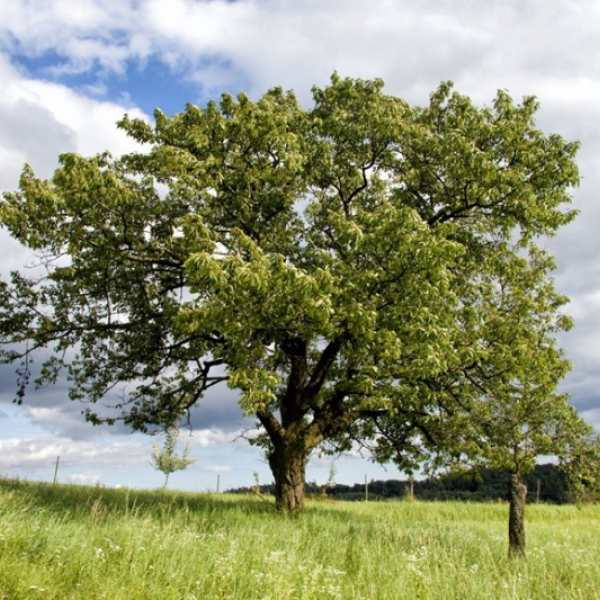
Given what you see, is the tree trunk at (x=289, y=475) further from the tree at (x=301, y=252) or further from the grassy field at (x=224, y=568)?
the grassy field at (x=224, y=568)

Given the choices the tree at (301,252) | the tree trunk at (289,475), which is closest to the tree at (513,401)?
the tree at (301,252)

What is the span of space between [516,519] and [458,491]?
130 ft

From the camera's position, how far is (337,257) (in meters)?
16.3

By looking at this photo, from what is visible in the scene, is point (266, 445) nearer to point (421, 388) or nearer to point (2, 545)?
point (421, 388)

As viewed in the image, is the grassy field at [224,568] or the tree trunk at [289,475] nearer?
the grassy field at [224,568]

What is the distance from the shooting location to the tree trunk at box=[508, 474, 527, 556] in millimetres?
13867

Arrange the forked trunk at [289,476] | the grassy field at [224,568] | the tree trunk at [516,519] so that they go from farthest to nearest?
1. the forked trunk at [289,476]
2. the tree trunk at [516,519]
3. the grassy field at [224,568]

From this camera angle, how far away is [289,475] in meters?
18.5

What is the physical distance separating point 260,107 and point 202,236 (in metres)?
5.49

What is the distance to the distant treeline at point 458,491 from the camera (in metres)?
20.2

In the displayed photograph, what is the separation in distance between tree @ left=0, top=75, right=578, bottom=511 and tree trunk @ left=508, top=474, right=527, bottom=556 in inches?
141

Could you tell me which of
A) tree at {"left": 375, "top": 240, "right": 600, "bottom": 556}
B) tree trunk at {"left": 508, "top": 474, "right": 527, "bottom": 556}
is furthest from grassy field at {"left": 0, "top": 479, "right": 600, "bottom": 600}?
tree at {"left": 375, "top": 240, "right": 600, "bottom": 556}

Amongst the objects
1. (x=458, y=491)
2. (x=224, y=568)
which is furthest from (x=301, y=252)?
(x=458, y=491)

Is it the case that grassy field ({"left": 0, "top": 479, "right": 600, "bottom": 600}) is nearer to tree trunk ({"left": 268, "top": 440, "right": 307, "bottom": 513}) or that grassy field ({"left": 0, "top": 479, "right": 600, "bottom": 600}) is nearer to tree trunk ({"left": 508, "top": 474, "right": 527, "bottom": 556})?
tree trunk ({"left": 508, "top": 474, "right": 527, "bottom": 556})
